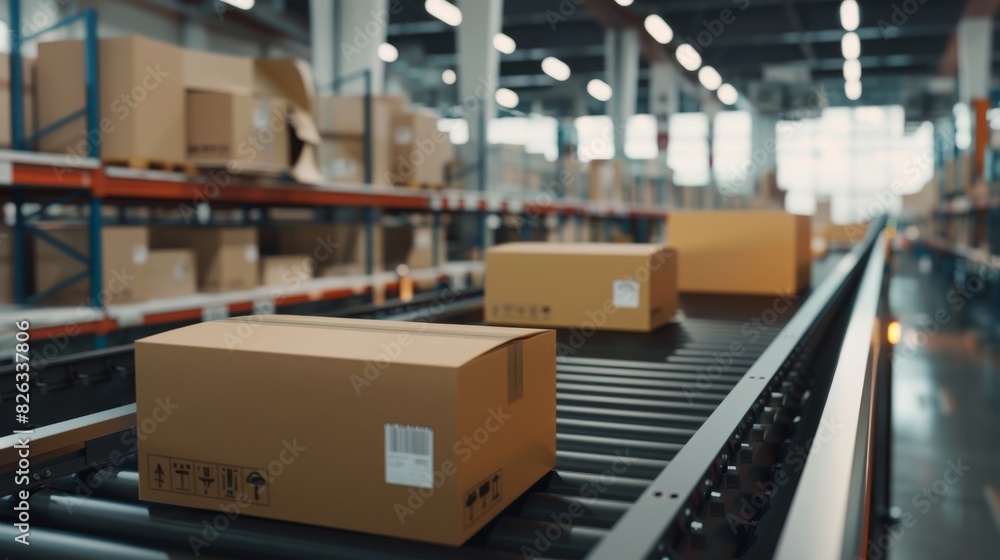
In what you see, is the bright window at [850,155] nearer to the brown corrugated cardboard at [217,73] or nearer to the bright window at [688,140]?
the bright window at [688,140]

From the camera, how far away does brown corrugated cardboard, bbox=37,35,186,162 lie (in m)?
4.01

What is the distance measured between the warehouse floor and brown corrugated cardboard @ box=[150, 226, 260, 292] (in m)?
3.63

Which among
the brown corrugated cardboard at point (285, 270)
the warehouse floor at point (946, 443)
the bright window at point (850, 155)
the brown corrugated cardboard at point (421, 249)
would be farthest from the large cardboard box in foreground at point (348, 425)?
the bright window at point (850, 155)

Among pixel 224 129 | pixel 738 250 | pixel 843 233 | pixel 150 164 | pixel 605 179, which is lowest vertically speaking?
pixel 738 250

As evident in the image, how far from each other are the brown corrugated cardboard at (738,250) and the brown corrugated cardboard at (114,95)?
2618mm

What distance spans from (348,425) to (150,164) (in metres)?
3.48

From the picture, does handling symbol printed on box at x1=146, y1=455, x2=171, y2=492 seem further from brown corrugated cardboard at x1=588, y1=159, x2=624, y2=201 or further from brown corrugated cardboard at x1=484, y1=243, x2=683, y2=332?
brown corrugated cardboard at x1=588, y1=159, x2=624, y2=201

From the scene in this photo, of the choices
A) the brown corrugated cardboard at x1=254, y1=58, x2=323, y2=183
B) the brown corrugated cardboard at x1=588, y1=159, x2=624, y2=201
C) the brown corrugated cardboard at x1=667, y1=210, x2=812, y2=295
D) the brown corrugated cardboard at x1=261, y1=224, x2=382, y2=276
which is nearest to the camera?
the brown corrugated cardboard at x1=667, y1=210, x2=812, y2=295

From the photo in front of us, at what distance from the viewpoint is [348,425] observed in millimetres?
1265

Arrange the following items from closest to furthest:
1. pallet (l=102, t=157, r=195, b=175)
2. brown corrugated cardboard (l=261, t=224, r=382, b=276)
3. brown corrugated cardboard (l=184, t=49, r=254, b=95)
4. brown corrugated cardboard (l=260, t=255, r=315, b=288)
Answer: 1. pallet (l=102, t=157, r=195, b=175)
2. brown corrugated cardboard (l=184, t=49, r=254, b=95)
3. brown corrugated cardboard (l=260, t=255, r=315, b=288)
4. brown corrugated cardboard (l=261, t=224, r=382, b=276)

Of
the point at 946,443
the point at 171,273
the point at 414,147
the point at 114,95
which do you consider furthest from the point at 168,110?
the point at 946,443

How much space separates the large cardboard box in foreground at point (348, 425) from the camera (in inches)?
47.6

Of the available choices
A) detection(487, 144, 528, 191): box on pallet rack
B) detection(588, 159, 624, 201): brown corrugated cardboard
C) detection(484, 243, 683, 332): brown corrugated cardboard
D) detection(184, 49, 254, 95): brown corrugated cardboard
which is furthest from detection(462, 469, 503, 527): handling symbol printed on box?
detection(588, 159, 624, 201): brown corrugated cardboard

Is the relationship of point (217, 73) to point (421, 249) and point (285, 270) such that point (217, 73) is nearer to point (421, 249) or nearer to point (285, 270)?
point (285, 270)
